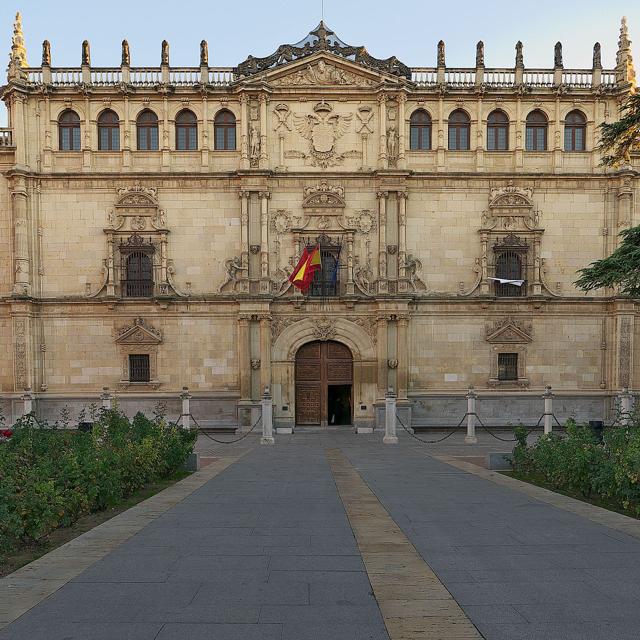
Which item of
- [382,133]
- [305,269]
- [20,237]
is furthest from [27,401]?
[382,133]

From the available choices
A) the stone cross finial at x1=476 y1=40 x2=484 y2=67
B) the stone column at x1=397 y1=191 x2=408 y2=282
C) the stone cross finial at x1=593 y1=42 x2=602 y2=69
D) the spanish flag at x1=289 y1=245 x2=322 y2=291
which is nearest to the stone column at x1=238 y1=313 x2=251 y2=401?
the spanish flag at x1=289 y1=245 x2=322 y2=291

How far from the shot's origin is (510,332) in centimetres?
2864

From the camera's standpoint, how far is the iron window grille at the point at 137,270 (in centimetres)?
2847

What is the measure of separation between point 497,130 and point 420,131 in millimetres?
3944

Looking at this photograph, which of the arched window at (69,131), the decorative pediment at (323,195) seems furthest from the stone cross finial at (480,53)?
the arched window at (69,131)

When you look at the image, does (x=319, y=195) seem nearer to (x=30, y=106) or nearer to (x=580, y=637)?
(x=30, y=106)

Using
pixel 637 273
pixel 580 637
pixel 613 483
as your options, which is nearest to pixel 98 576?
pixel 580 637

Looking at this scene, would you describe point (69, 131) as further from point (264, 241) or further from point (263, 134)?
point (264, 241)

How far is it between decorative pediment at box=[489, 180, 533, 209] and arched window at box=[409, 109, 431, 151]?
4165 mm

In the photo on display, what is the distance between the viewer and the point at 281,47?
93.8 ft

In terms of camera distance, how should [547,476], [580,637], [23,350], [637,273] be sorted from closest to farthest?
[580,637]
[547,476]
[637,273]
[23,350]

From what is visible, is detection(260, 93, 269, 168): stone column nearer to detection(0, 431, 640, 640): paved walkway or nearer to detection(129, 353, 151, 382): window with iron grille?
detection(129, 353, 151, 382): window with iron grille

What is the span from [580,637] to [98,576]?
5.10m

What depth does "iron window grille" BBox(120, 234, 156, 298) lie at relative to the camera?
28469 millimetres
